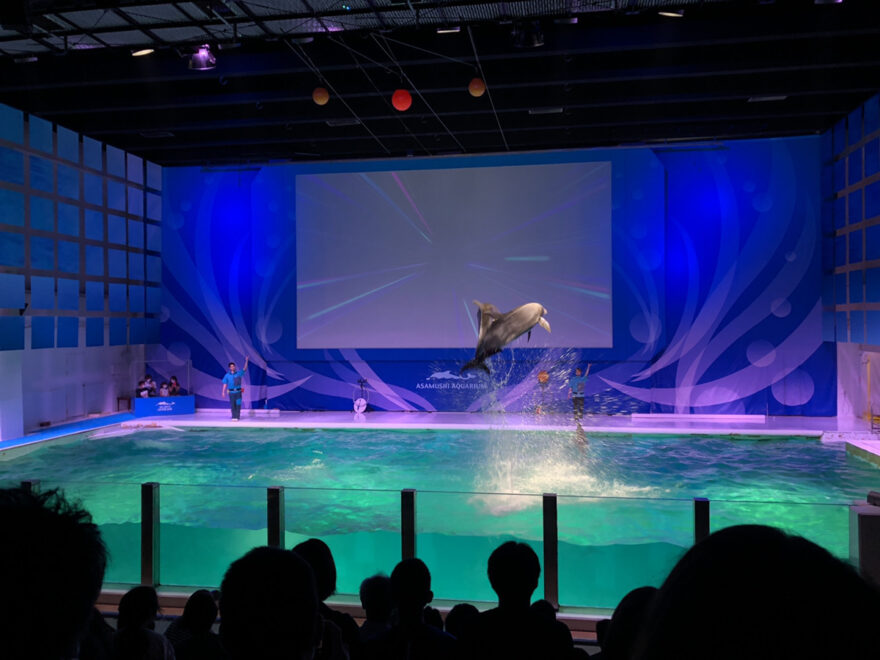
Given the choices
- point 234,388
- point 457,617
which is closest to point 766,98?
point 234,388

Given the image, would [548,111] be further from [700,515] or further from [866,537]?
[866,537]

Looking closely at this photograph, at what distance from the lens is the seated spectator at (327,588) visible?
2477mm

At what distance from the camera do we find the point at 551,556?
4.38m

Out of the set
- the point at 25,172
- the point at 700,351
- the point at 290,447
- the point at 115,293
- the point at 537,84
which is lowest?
the point at 290,447

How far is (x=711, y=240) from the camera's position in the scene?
14109 millimetres

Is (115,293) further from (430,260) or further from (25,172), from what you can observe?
(430,260)

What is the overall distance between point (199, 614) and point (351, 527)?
2232mm

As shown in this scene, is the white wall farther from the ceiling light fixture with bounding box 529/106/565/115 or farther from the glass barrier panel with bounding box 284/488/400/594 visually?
the glass barrier panel with bounding box 284/488/400/594

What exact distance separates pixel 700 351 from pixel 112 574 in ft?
39.5

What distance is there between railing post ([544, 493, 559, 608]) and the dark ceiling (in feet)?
20.4

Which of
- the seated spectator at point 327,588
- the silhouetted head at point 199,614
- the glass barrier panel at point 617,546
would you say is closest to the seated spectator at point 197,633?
the silhouetted head at point 199,614

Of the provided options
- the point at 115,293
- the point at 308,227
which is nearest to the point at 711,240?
the point at 308,227

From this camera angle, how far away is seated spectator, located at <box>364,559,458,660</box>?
7.55ft

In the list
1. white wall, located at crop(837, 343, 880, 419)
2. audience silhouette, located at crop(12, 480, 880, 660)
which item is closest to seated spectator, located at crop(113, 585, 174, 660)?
audience silhouette, located at crop(12, 480, 880, 660)
